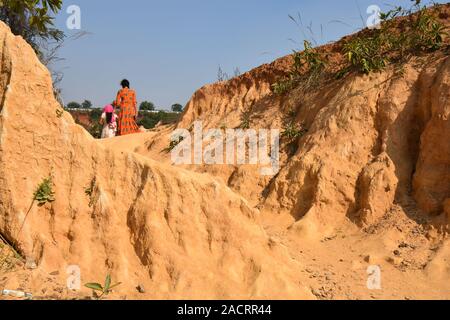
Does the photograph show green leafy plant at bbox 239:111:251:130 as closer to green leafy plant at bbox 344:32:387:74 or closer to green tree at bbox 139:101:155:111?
green leafy plant at bbox 344:32:387:74

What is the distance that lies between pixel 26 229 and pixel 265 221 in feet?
10.5

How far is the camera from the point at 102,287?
3559 mm

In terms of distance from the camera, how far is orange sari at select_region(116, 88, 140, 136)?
1194 cm

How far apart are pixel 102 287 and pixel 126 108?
29.3 ft

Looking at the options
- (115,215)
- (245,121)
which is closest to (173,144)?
(245,121)

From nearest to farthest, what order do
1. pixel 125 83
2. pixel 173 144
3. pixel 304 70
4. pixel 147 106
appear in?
pixel 304 70
pixel 173 144
pixel 125 83
pixel 147 106

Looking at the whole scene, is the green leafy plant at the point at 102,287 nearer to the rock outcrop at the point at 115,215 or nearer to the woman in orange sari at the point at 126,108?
the rock outcrop at the point at 115,215

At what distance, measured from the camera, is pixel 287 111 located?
7.99m

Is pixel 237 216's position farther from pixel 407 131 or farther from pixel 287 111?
pixel 287 111

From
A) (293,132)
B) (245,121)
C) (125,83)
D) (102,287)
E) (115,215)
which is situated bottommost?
(102,287)

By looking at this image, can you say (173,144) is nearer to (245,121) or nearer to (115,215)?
(245,121)

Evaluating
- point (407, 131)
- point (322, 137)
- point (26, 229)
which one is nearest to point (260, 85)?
point (322, 137)

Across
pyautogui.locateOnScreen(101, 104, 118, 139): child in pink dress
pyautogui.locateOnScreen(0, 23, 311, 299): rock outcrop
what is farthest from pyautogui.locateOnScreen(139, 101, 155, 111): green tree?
pyautogui.locateOnScreen(0, 23, 311, 299): rock outcrop

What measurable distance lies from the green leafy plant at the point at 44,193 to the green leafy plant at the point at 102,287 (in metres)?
0.89
